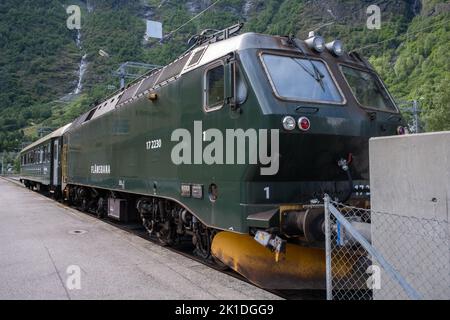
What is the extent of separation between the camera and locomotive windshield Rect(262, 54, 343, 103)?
224 inches

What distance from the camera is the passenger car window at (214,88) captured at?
6059 millimetres

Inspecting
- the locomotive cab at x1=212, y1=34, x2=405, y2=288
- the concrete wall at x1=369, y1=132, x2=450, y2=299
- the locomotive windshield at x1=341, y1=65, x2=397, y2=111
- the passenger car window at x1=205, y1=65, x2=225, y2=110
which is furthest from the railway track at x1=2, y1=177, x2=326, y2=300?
the locomotive windshield at x1=341, y1=65, x2=397, y2=111

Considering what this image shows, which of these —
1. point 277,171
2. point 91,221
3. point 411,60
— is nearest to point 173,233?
point 277,171

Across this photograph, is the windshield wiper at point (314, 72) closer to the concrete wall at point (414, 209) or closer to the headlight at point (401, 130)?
the headlight at point (401, 130)

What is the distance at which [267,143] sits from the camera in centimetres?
540

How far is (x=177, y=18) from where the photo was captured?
193 feet

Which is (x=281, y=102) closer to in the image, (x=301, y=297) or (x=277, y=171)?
(x=277, y=171)

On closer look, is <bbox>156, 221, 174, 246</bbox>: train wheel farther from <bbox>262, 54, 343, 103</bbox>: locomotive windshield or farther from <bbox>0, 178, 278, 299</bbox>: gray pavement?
<bbox>262, 54, 343, 103</bbox>: locomotive windshield

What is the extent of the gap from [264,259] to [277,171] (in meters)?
1.20

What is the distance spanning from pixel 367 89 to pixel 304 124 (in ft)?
5.75

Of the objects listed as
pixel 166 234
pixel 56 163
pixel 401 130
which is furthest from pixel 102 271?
pixel 56 163

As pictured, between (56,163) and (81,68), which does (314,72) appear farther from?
(81,68)
